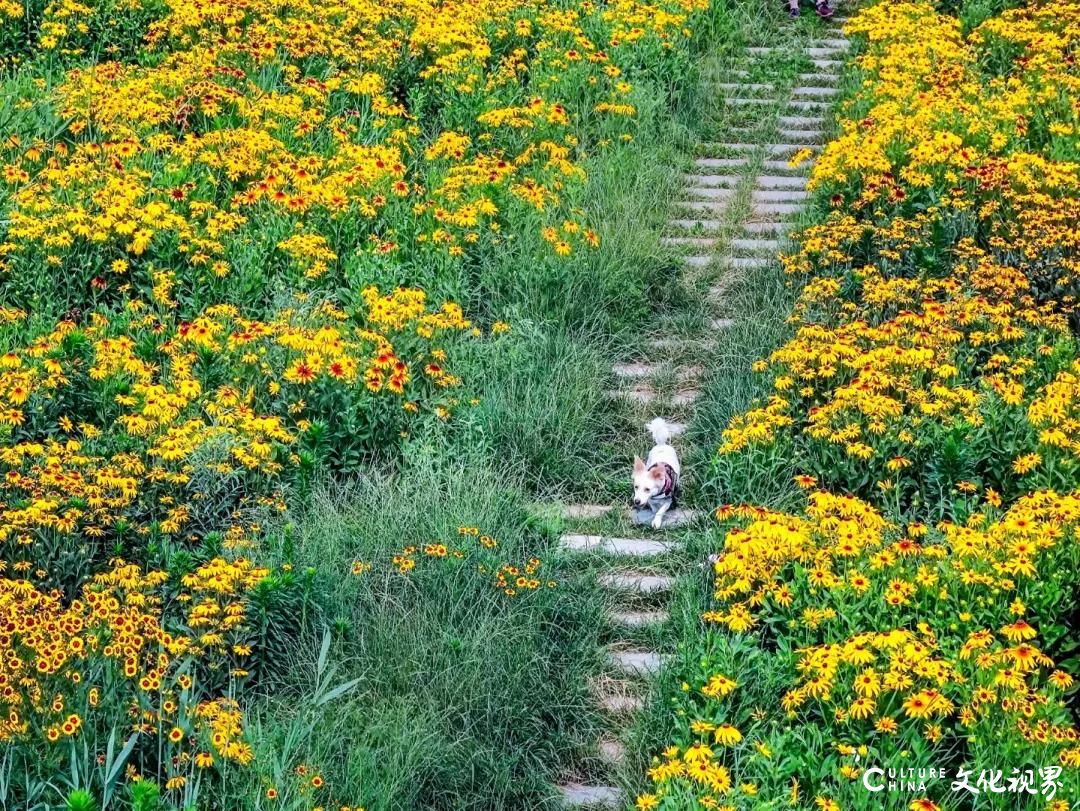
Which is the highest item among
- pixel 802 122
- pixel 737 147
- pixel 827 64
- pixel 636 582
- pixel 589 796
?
pixel 827 64

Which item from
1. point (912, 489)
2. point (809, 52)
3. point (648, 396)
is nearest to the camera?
point (912, 489)

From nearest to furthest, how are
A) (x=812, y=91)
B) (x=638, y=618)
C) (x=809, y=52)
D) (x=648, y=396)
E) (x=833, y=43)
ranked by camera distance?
(x=638, y=618), (x=648, y=396), (x=812, y=91), (x=809, y=52), (x=833, y=43)

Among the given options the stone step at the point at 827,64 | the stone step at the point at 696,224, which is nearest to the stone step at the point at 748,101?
the stone step at the point at 827,64

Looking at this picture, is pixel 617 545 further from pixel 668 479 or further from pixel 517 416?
pixel 517 416

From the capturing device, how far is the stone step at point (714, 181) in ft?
31.0

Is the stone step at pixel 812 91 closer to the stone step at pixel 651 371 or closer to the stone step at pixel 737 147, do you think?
the stone step at pixel 737 147

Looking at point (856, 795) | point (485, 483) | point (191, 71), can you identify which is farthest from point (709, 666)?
point (191, 71)

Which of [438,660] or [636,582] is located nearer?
[438,660]

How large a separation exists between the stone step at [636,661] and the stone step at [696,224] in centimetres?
399

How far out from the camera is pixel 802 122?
1027 centimetres

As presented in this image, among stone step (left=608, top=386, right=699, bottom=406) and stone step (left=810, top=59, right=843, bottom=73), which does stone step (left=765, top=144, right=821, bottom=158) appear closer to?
stone step (left=810, top=59, right=843, bottom=73)

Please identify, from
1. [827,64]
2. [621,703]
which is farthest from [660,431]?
[827,64]

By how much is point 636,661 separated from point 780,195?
15.4 feet

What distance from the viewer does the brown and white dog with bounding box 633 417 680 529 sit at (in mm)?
6230
